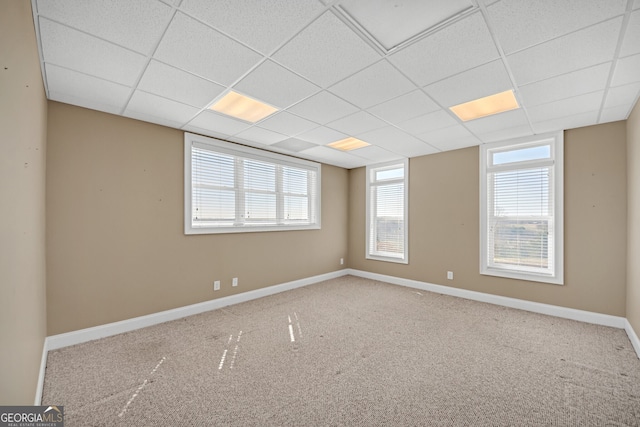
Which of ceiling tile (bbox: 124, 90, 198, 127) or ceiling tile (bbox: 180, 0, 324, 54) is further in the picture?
ceiling tile (bbox: 124, 90, 198, 127)

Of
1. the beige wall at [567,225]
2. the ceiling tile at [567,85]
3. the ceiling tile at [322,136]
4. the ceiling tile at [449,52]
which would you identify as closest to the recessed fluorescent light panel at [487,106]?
the ceiling tile at [567,85]

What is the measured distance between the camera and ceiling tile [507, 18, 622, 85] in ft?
5.66

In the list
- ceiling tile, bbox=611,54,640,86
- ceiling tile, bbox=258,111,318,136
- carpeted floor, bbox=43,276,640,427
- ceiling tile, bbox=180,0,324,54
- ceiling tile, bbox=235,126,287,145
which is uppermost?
ceiling tile, bbox=180,0,324,54

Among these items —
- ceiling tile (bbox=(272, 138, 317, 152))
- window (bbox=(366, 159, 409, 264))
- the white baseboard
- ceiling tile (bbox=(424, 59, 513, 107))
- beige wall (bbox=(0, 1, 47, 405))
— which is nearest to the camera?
beige wall (bbox=(0, 1, 47, 405))

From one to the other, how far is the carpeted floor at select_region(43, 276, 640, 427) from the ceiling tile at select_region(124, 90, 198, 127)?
248 cm

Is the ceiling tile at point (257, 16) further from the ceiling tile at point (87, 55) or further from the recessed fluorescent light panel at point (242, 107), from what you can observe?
the recessed fluorescent light panel at point (242, 107)

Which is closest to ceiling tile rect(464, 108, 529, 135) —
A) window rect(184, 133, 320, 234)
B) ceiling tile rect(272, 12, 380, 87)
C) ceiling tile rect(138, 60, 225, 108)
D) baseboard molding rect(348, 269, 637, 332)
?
ceiling tile rect(272, 12, 380, 87)

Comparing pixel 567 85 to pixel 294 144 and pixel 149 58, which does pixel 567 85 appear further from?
pixel 149 58

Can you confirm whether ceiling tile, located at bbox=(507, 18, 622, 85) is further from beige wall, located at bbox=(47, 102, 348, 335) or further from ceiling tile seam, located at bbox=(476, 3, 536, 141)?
beige wall, located at bbox=(47, 102, 348, 335)

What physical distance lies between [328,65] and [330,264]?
4.29m

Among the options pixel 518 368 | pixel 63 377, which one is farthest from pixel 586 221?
pixel 63 377

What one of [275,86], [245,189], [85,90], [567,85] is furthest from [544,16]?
[245,189]

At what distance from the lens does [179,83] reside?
2377mm

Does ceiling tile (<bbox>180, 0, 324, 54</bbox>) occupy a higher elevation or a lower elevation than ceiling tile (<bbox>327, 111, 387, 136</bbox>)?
higher
